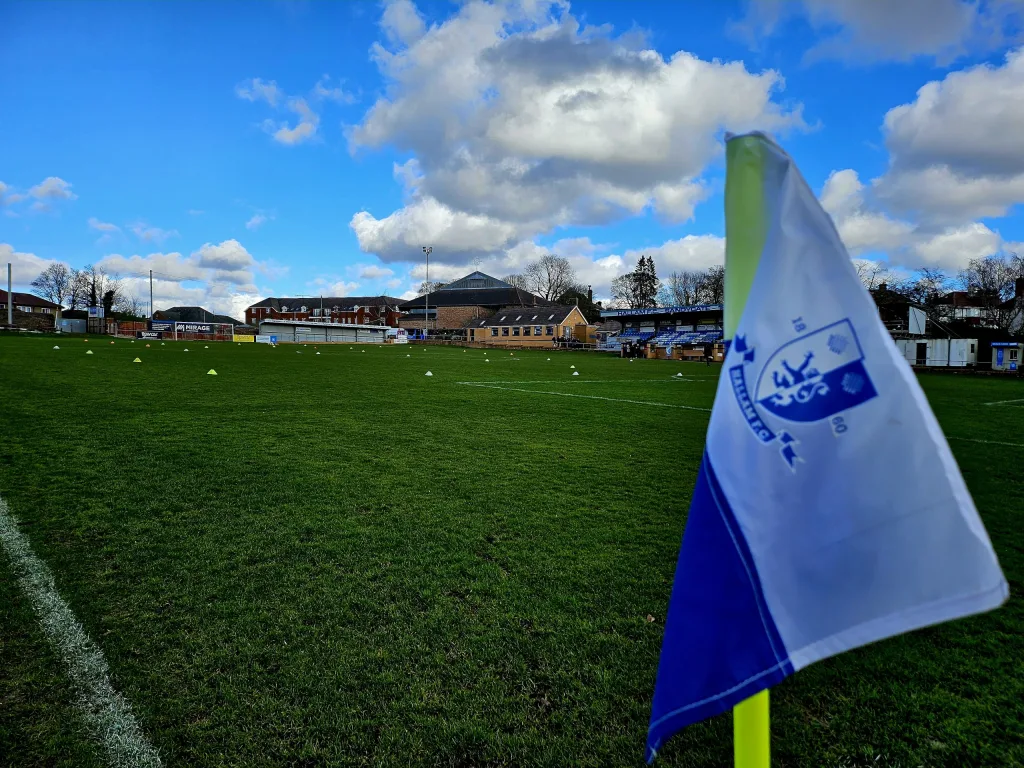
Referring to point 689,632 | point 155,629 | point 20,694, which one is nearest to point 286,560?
point 155,629

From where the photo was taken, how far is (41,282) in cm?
8912

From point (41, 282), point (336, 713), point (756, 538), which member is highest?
point (41, 282)

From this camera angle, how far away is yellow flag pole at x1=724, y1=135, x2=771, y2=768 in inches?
49.1

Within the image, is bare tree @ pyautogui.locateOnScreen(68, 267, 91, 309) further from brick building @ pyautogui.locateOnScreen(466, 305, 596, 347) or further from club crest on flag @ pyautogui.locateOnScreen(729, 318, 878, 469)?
club crest on flag @ pyautogui.locateOnScreen(729, 318, 878, 469)

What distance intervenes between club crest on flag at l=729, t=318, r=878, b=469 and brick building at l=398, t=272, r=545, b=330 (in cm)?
8021

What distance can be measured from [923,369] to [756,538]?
38.0 meters

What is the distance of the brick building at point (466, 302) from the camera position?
86.2 metres

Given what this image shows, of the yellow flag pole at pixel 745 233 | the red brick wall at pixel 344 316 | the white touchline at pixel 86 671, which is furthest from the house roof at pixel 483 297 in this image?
the yellow flag pole at pixel 745 233

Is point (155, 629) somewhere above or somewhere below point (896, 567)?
below

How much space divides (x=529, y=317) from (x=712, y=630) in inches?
2850

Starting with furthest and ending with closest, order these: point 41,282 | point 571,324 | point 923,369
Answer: point 41,282 < point 571,324 < point 923,369

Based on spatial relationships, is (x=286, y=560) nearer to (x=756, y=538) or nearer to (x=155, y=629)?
(x=155, y=629)

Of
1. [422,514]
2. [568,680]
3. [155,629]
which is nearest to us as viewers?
[568,680]

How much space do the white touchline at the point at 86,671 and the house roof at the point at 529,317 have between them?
67.4 m
